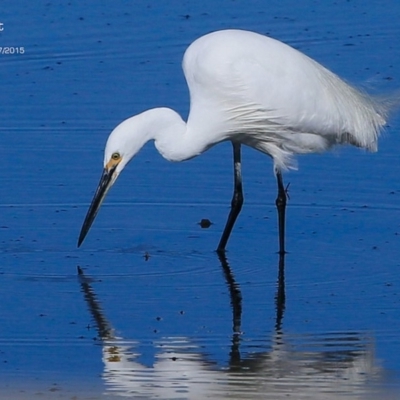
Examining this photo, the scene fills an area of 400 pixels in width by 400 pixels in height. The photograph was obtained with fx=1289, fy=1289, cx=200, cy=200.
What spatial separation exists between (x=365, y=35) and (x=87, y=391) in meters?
8.65

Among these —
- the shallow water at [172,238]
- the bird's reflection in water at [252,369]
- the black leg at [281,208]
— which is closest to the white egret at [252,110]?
the black leg at [281,208]

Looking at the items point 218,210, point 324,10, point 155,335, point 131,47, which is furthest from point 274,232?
point 324,10

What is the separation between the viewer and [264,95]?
381 inches

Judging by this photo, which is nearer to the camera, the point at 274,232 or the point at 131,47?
the point at 274,232

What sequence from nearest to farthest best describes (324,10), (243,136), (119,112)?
(243,136), (119,112), (324,10)

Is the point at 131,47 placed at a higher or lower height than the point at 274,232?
higher

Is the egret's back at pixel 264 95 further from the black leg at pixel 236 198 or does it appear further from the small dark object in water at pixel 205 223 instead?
the small dark object in water at pixel 205 223

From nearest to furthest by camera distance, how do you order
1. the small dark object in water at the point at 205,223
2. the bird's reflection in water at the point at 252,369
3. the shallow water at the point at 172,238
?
the bird's reflection in water at the point at 252,369
the shallow water at the point at 172,238
the small dark object in water at the point at 205,223

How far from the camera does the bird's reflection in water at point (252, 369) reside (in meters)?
6.63

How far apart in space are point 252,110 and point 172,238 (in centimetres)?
113

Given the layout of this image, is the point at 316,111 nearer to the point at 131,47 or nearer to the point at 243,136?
the point at 243,136

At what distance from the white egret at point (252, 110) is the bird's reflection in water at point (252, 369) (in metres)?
1.93

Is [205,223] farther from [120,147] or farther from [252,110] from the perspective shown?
[120,147]

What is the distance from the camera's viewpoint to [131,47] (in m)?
14.1
